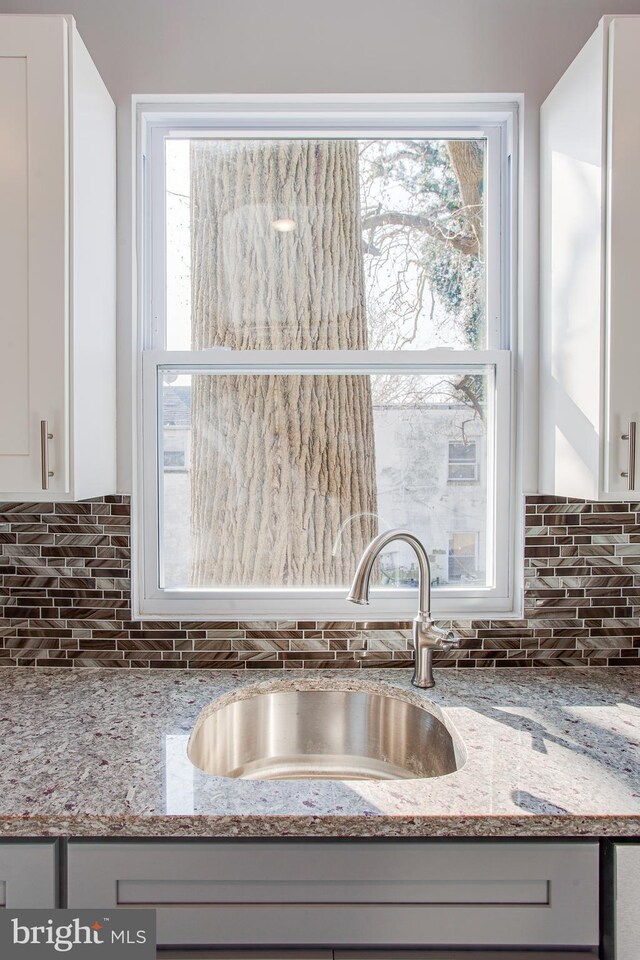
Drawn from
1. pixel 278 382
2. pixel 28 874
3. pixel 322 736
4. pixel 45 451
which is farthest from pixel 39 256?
pixel 322 736

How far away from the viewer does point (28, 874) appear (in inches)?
37.8

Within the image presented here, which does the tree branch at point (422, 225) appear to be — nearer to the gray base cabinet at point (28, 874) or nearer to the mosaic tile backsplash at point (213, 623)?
the mosaic tile backsplash at point (213, 623)

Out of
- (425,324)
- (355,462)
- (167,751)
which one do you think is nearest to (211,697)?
(167,751)

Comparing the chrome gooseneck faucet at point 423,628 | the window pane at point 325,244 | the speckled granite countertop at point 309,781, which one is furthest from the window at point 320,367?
the speckled granite countertop at point 309,781

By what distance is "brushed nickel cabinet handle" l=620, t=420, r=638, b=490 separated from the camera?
1264 mm

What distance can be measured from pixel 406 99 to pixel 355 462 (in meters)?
0.98

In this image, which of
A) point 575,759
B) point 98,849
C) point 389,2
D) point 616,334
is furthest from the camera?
point 389,2

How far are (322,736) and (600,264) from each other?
1275 millimetres

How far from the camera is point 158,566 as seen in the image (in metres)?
1.66

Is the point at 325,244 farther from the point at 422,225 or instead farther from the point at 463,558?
the point at 463,558

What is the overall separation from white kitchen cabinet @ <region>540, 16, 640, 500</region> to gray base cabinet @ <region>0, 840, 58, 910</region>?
1.25 m

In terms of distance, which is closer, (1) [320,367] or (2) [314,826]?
(2) [314,826]

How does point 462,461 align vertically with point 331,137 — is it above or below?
below

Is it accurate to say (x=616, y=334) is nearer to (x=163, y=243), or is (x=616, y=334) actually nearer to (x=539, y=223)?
(x=539, y=223)
